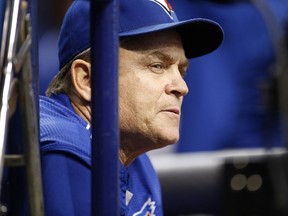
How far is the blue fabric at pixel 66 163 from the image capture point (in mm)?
1910

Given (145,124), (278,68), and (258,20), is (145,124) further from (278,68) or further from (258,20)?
(258,20)

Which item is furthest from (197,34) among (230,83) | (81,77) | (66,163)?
(230,83)

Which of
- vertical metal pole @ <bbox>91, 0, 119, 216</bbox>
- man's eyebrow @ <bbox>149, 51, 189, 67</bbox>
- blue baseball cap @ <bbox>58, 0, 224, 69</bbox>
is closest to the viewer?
vertical metal pole @ <bbox>91, 0, 119, 216</bbox>

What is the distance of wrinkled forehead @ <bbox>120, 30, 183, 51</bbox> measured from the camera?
225 cm

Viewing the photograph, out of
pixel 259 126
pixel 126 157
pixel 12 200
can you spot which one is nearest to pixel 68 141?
pixel 12 200

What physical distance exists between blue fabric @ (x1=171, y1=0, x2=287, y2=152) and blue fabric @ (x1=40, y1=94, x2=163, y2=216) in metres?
2.29

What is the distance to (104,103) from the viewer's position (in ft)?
5.44

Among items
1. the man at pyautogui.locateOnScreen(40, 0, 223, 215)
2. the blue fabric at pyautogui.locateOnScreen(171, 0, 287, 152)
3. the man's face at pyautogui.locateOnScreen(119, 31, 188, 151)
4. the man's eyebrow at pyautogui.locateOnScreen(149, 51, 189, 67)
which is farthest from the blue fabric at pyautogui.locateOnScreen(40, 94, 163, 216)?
the blue fabric at pyautogui.locateOnScreen(171, 0, 287, 152)

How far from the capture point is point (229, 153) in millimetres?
4375

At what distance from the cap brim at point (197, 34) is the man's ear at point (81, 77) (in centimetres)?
16

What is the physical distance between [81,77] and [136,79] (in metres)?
0.13

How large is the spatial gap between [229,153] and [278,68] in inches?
16.6

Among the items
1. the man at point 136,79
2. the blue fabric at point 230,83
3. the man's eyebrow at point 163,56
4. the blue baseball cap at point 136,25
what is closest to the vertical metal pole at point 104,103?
the man at point 136,79

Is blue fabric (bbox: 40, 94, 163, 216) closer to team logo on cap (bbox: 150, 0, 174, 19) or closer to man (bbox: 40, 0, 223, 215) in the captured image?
man (bbox: 40, 0, 223, 215)
